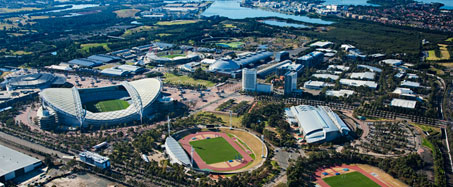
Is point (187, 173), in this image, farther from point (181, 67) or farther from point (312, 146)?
point (181, 67)

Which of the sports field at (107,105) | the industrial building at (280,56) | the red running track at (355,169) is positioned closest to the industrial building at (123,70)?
the sports field at (107,105)

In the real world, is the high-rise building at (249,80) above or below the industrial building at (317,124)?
above

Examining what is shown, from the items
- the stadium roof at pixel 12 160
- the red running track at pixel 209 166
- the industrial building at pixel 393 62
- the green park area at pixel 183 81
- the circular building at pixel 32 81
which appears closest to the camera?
the stadium roof at pixel 12 160

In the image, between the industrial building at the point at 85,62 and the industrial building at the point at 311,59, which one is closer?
the industrial building at the point at 311,59

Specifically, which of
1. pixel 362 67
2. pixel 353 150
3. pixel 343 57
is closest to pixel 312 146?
pixel 353 150

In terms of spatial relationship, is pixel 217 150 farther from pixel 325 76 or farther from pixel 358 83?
pixel 325 76

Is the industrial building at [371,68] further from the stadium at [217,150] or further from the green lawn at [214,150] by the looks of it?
the green lawn at [214,150]

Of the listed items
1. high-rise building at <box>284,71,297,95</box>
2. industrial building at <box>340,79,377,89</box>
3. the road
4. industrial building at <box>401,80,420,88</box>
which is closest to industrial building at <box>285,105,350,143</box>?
high-rise building at <box>284,71,297,95</box>
